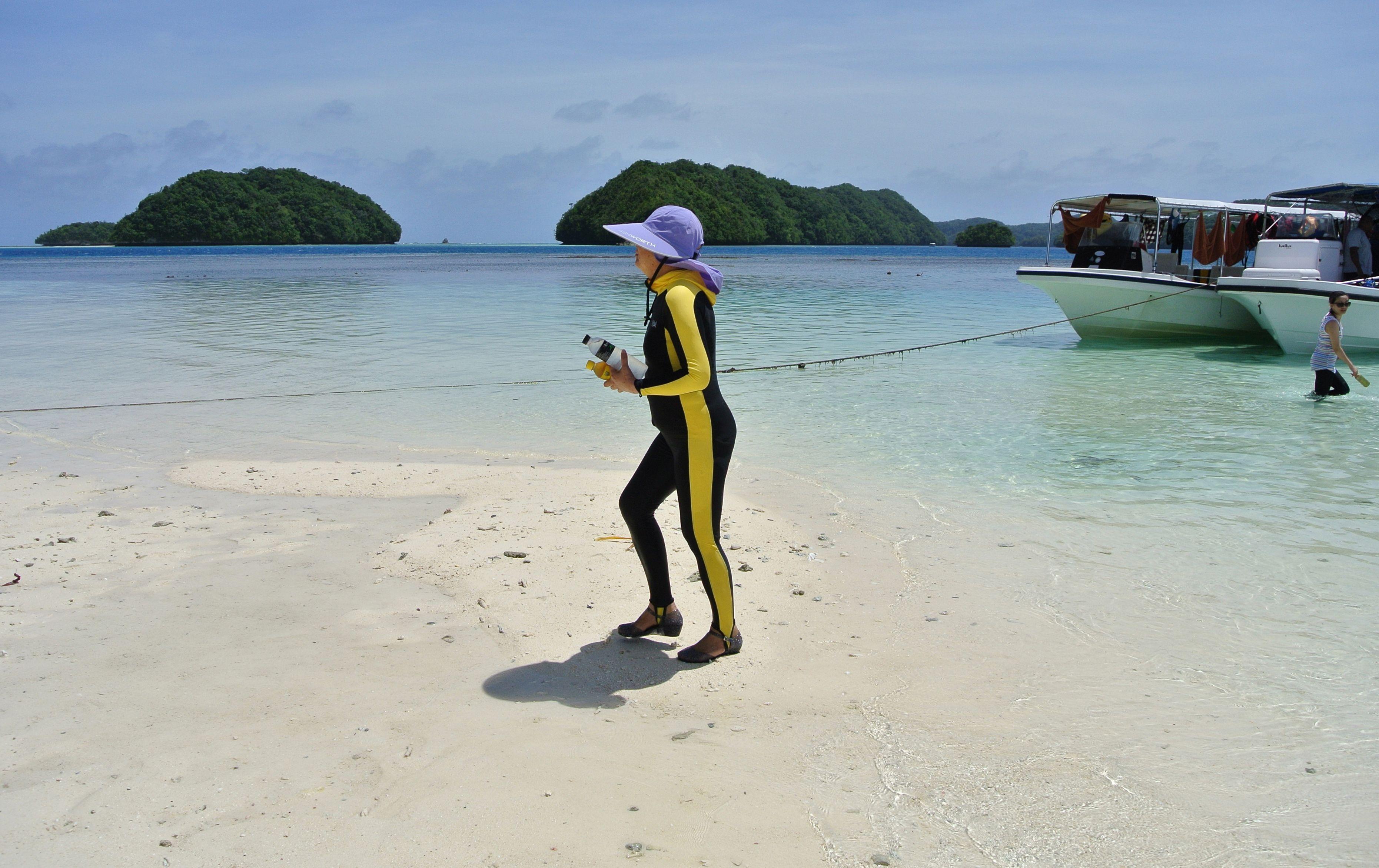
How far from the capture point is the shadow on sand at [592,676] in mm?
3840

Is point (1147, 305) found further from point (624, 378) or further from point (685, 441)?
point (624, 378)

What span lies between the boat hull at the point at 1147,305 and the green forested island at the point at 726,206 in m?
92.8

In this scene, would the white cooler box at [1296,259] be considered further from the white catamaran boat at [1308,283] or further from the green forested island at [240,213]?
the green forested island at [240,213]

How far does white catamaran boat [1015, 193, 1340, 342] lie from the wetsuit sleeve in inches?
664

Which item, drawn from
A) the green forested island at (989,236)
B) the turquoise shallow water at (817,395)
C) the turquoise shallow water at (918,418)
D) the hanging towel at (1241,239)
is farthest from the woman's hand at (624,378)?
the green forested island at (989,236)

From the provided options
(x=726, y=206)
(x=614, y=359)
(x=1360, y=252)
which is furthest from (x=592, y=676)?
(x=726, y=206)

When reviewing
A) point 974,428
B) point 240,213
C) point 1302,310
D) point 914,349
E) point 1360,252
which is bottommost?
point 974,428

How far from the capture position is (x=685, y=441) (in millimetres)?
3828

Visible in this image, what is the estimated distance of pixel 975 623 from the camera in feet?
15.9

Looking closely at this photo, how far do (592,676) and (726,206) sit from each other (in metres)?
140

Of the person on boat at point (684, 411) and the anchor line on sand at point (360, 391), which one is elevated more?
the person on boat at point (684, 411)

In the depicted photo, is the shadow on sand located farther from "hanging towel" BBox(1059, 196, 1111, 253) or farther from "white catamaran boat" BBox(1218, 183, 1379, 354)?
"hanging towel" BBox(1059, 196, 1111, 253)

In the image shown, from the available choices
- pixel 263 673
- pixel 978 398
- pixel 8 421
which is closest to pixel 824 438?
pixel 978 398

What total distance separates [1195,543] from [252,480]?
6.41 metres
